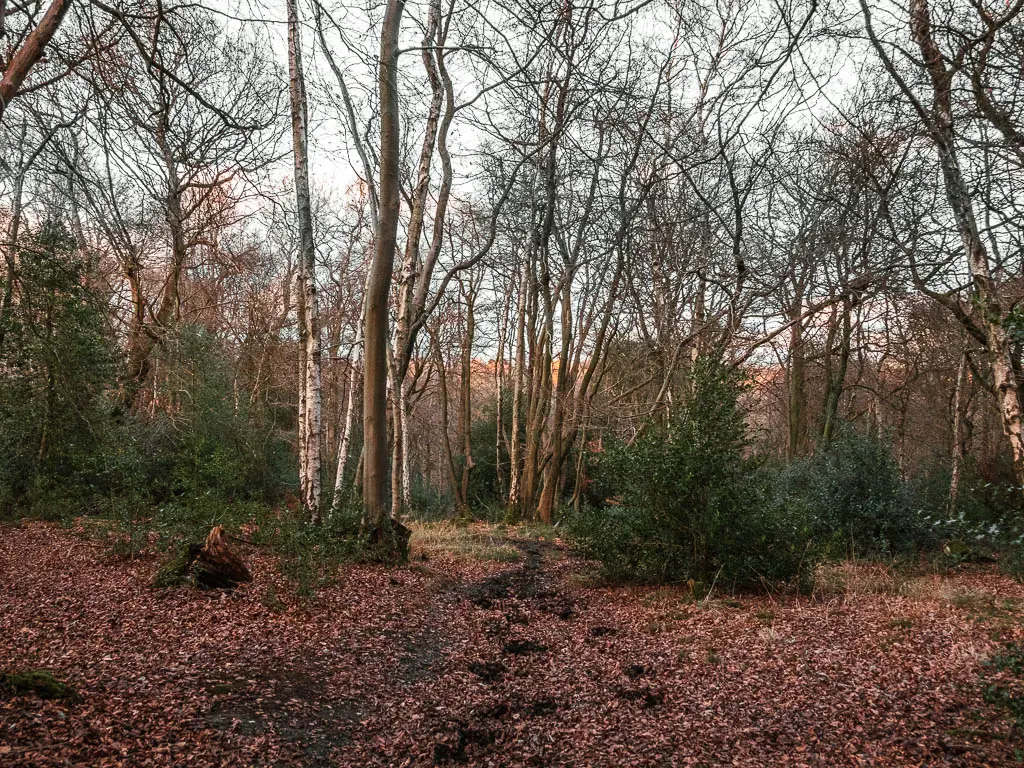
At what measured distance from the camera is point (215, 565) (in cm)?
643

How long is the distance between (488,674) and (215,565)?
3.29 meters

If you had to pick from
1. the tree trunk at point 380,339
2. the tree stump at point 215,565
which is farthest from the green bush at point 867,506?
the tree stump at point 215,565

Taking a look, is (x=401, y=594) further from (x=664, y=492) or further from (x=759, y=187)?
(x=759, y=187)

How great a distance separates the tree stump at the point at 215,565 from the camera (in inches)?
249

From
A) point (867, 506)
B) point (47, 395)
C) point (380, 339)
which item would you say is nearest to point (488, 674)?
point (380, 339)

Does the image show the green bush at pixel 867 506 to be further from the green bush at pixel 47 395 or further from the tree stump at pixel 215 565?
the green bush at pixel 47 395

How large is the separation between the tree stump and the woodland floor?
9.2 inches

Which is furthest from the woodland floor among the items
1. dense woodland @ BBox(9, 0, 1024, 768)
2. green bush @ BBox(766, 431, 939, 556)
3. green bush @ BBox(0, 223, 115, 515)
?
green bush @ BBox(0, 223, 115, 515)

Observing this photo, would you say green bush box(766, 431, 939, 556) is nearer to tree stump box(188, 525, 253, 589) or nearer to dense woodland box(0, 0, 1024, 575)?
dense woodland box(0, 0, 1024, 575)

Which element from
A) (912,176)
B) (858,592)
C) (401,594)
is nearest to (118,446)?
(401,594)

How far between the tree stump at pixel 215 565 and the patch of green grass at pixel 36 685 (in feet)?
9.17

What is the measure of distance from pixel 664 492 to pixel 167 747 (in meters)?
5.42

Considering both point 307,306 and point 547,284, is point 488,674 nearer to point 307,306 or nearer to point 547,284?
point 307,306

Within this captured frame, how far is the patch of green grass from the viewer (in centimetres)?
337
